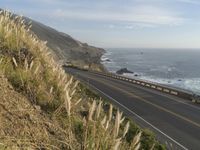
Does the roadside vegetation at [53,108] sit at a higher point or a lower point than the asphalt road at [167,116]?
higher

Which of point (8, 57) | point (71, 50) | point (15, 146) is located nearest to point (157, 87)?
point (8, 57)

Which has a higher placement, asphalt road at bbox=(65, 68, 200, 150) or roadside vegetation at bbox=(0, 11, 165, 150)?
roadside vegetation at bbox=(0, 11, 165, 150)

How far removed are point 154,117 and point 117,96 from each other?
11.7m

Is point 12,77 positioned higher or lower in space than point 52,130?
higher

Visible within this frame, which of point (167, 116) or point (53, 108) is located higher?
point (53, 108)

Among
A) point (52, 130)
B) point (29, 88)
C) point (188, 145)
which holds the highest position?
point (29, 88)

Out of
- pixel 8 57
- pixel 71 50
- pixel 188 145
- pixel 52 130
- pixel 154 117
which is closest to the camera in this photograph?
pixel 52 130

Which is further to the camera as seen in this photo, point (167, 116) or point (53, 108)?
point (167, 116)

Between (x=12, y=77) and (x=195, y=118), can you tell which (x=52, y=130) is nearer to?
(x=12, y=77)

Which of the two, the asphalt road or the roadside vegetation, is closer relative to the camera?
the roadside vegetation

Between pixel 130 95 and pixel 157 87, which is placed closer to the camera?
pixel 130 95

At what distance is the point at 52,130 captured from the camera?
5258 mm

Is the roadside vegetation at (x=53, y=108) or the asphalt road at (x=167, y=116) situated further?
the asphalt road at (x=167, y=116)

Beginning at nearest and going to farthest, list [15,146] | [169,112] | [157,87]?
[15,146] → [169,112] → [157,87]
